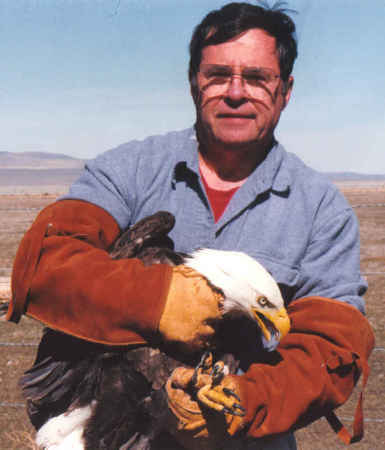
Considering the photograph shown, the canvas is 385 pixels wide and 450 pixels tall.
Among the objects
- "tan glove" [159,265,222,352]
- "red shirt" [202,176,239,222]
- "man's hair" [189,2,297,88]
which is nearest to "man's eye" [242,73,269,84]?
"man's hair" [189,2,297,88]

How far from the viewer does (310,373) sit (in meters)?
2.05

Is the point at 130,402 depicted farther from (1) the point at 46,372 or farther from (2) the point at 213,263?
(2) the point at 213,263

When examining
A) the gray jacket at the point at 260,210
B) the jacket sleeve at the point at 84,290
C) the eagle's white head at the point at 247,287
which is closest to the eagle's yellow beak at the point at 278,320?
the eagle's white head at the point at 247,287

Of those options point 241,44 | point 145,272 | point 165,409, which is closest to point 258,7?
point 241,44

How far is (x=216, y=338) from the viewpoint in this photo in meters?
2.28

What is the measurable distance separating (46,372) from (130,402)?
0.42 metres

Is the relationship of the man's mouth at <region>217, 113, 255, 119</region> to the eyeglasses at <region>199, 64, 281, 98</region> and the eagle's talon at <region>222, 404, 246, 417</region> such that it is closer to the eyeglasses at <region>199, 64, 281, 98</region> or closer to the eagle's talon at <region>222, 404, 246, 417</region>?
the eyeglasses at <region>199, 64, 281, 98</region>

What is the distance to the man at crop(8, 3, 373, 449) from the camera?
1.97 metres

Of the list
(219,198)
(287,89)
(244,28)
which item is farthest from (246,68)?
(219,198)

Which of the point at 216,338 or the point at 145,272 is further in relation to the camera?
the point at 216,338

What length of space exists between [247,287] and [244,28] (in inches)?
45.4

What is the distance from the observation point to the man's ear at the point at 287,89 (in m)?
2.57

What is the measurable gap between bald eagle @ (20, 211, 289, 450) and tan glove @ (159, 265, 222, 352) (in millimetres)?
190

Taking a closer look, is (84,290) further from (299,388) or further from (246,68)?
(246,68)
